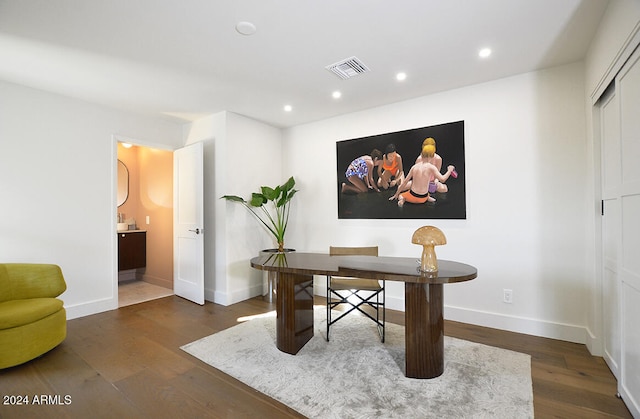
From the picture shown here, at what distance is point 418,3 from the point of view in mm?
1858

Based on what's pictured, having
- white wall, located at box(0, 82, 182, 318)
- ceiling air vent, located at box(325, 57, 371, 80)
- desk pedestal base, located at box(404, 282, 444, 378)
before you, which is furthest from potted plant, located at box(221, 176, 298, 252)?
desk pedestal base, located at box(404, 282, 444, 378)

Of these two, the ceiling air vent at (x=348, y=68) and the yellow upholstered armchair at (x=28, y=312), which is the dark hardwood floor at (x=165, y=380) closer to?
the yellow upholstered armchair at (x=28, y=312)

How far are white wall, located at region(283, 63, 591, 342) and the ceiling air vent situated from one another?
961 mm

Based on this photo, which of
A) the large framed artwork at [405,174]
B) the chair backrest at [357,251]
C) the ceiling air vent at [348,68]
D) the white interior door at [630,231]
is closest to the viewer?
the white interior door at [630,231]

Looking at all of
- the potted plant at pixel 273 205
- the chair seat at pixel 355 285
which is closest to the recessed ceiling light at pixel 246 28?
the potted plant at pixel 273 205

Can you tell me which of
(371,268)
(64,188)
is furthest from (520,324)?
(64,188)

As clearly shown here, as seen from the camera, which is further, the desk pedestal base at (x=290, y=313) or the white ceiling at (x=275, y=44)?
the desk pedestal base at (x=290, y=313)

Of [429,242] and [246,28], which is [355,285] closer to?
[429,242]

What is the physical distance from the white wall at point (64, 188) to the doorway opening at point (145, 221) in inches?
38.2

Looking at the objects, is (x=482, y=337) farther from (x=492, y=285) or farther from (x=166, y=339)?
(x=166, y=339)

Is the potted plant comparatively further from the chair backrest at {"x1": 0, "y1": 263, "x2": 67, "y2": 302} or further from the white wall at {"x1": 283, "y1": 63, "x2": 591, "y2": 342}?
the chair backrest at {"x1": 0, "y1": 263, "x2": 67, "y2": 302}

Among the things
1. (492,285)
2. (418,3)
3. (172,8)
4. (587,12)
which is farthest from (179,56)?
(492,285)

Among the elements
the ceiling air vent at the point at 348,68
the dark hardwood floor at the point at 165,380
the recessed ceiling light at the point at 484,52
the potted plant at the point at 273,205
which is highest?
the ceiling air vent at the point at 348,68

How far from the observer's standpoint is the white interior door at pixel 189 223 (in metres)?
3.79
